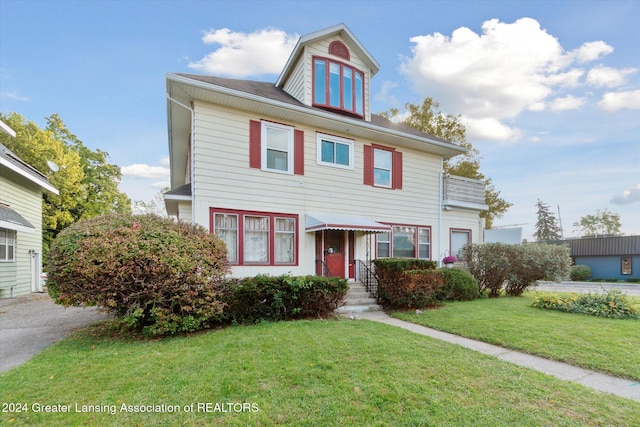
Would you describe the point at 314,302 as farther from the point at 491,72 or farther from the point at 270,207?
the point at 491,72

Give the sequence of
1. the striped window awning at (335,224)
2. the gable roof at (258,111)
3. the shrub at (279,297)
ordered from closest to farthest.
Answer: the shrub at (279,297)
the gable roof at (258,111)
the striped window awning at (335,224)

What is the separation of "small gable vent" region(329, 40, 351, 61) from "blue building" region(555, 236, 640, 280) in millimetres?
24231

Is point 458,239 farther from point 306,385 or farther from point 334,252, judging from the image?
point 306,385

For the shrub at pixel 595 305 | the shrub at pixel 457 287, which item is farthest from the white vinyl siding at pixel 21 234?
the shrub at pixel 595 305

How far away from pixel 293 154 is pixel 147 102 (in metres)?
8.68

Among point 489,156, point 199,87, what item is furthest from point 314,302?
point 489,156

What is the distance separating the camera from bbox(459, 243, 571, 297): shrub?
11.3m

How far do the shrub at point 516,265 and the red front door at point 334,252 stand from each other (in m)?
5.20

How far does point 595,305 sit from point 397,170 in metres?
7.00

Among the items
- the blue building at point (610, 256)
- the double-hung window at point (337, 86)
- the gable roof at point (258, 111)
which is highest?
the double-hung window at point (337, 86)

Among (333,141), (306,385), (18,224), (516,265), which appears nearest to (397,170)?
(333,141)

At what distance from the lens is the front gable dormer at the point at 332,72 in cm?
1066

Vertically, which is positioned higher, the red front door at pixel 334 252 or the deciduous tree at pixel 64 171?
the deciduous tree at pixel 64 171

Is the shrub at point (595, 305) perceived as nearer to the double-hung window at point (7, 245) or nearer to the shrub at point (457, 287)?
the shrub at point (457, 287)
